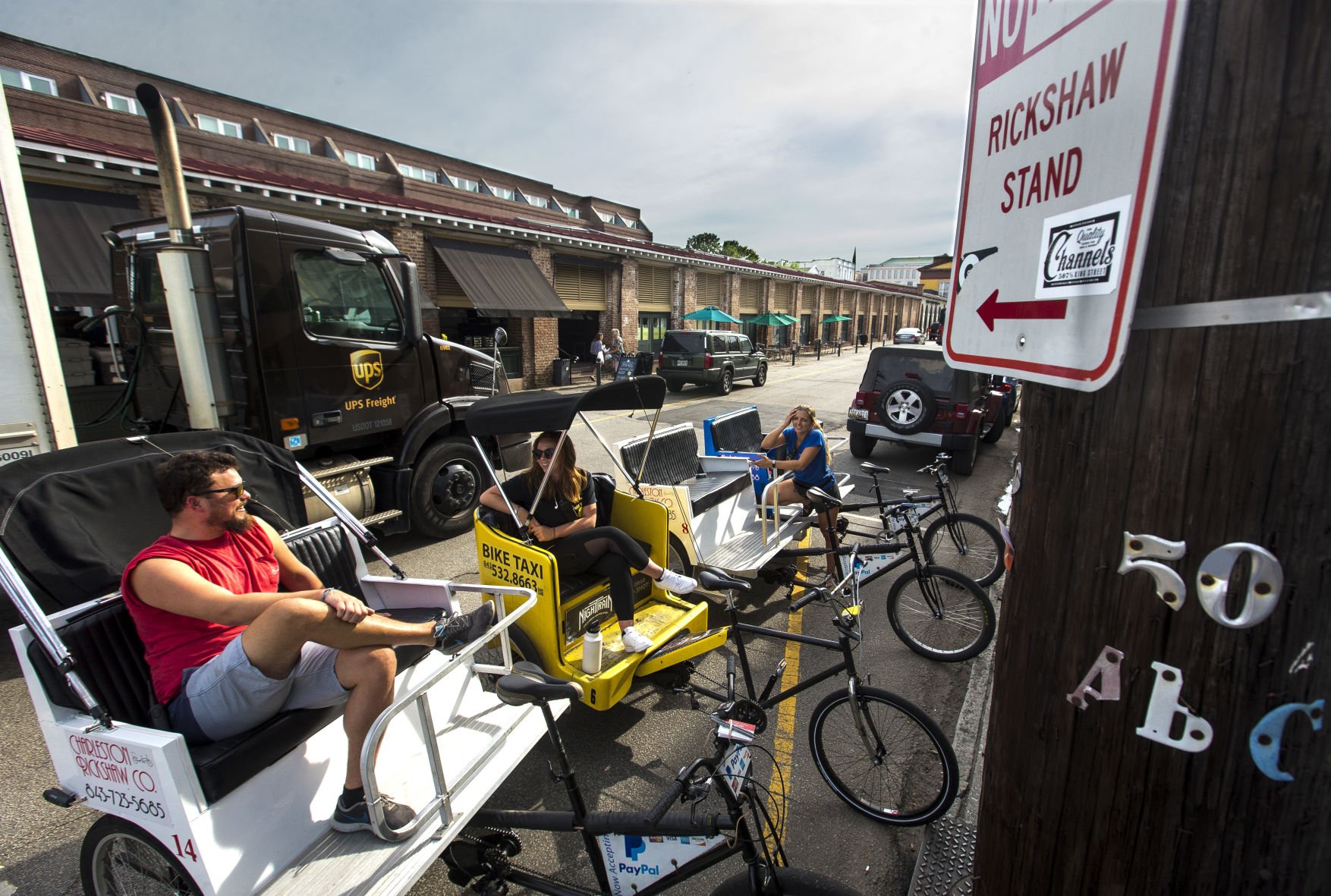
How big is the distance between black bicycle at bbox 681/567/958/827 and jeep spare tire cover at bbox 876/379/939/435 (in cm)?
658

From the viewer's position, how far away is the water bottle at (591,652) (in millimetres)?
3359

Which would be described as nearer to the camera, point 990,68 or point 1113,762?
point 1113,762

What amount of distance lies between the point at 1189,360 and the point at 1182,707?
0.59 metres

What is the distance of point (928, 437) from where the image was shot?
9109mm

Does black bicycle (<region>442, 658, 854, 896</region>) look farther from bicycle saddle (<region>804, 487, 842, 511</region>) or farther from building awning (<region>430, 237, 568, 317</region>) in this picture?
building awning (<region>430, 237, 568, 317</region>)

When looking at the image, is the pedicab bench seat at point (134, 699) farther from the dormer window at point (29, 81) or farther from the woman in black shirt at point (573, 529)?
the dormer window at point (29, 81)

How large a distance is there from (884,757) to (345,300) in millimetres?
5747

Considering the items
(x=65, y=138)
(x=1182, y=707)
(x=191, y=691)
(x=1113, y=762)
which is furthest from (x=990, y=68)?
(x=65, y=138)

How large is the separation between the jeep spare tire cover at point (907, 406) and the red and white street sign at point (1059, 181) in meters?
8.02

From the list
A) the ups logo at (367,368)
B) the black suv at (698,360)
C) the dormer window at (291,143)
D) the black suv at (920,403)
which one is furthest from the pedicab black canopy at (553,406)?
the dormer window at (291,143)

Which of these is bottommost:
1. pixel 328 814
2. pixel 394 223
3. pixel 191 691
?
pixel 328 814

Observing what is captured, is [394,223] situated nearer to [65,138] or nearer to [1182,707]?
[65,138]

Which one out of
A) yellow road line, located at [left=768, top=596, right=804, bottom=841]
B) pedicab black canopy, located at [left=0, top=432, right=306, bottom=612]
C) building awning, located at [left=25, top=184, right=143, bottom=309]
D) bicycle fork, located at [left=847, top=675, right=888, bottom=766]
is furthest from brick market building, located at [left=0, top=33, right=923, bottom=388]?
bicycle fork, located at [left=847, top=675, right=888, bottom=766]

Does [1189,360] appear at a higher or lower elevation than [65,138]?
lower
